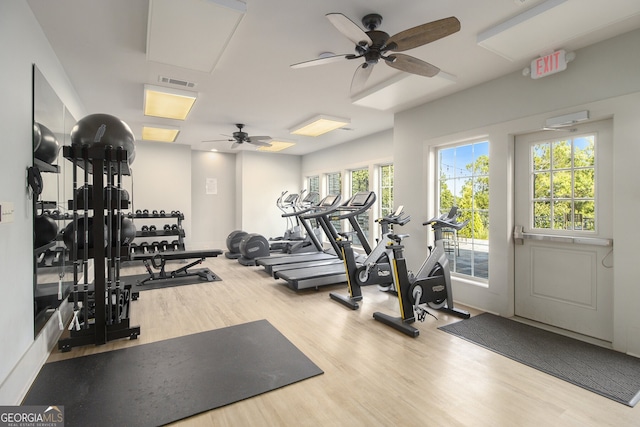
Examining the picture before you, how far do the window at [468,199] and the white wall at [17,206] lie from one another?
14.4 feet

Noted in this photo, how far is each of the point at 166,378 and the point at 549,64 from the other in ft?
14.3

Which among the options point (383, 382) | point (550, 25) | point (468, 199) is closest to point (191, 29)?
point (550, 25)

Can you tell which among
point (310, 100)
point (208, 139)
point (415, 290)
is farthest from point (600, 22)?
point (208, 139)

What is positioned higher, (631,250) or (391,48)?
(391,48)

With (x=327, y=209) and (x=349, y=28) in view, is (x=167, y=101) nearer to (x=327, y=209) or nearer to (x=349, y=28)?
(x=327, y=209)

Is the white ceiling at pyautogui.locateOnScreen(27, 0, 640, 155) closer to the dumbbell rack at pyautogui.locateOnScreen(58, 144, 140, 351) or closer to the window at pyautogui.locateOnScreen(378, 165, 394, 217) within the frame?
the dumbbell rack at pyautogui.locateOnScreen(58, 144, 140, 351)

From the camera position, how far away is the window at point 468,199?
403cm

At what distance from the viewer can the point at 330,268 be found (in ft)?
16.7

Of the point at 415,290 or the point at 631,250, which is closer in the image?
the point at 631,250

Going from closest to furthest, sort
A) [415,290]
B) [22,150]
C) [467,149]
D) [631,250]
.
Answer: [22,150], [631,250], [415,290], [467,149]

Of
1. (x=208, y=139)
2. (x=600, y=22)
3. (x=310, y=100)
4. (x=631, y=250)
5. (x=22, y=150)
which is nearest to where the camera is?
(x=22, y=150)

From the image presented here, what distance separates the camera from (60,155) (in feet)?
10.7

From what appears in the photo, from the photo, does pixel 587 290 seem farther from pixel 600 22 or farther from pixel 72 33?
pixel 72 33

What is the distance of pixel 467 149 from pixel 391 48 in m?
2.34
